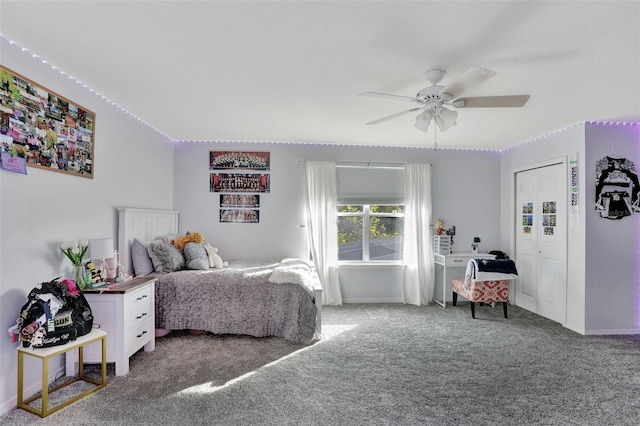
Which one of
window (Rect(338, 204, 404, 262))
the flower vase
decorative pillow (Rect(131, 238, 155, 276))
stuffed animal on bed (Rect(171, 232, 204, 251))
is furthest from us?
window (Rect(338, 204, 404, 262))

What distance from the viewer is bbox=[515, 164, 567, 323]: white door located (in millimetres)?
4055

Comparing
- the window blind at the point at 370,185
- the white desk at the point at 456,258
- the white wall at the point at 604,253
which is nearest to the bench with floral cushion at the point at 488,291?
the white desk at the point at 456,258

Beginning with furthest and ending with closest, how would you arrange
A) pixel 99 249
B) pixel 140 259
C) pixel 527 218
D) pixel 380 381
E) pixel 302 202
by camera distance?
pixel 302 202 < pixel 527 218 < pixel 140 259 < pixel 99 249 < pixel 380 381

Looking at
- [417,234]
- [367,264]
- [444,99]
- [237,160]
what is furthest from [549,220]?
[237,160]

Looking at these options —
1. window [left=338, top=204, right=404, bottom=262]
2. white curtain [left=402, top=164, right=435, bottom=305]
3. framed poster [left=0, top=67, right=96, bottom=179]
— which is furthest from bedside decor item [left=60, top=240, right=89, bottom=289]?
white curtain [left=402, top=164, right=435, bottom=305]

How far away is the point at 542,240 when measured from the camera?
438 centimetres

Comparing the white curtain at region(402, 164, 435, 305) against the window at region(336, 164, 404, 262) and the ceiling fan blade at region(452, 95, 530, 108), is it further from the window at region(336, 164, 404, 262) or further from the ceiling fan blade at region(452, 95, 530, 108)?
the ceiling fan blade at region(452, 95, 530, 108)

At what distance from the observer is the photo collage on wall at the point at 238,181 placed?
4.86 metres

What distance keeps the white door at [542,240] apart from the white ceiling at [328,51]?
1.06 meters

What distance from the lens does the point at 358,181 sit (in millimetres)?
4980

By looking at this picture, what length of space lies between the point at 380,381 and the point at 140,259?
2784mm

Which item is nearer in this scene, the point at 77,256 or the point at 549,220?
the point at 77,256

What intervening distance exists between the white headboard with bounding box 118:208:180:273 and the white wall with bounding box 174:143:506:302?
0.48 metres

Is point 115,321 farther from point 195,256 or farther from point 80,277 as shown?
point 195,256
